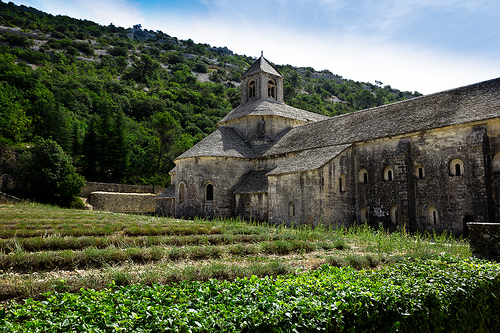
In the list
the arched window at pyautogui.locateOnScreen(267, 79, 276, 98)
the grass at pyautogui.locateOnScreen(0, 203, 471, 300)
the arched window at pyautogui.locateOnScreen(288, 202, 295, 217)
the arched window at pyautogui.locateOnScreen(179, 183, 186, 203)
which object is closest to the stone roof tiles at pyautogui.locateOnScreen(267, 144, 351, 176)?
the arched window at pyautogui.locateOnScreen(288, 202, 295, 217)

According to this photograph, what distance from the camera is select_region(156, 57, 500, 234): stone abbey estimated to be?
61.9 feet

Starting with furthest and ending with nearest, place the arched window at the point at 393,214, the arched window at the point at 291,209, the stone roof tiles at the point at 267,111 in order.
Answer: the stone roof tiles at the point at 267,111 < the arched window at the point at 291,209 < the arched window at the point at 393,214

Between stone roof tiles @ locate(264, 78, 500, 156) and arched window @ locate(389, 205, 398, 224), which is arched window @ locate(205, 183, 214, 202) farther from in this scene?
arched window @ locate(389, 205, 398, 224)

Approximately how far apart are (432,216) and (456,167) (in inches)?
125

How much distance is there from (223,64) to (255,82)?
363ft

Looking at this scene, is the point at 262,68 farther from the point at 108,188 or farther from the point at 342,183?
the point at 108,188

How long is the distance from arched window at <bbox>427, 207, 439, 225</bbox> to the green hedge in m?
15.0

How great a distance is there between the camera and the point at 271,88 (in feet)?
121

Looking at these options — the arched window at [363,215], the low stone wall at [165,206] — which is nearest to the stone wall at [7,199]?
the low stone wall at [165,206]

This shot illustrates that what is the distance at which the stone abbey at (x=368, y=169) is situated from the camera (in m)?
18.9

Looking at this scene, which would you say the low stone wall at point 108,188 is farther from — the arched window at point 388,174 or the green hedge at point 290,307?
the green hedge at point 290,307

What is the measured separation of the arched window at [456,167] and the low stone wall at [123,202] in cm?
2935

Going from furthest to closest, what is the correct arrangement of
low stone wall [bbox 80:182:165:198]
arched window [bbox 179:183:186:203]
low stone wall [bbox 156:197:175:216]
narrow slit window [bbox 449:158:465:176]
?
1. low stone wall [bbox 80:182:165:198]
2. low stone wall [bbox 156:197:175:216]
3. arched window [bbox 179:183:186:203]
4. narrow slit window [bbox 449:158:465:176]

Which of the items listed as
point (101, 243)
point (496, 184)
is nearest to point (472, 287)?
point (101, 243)
